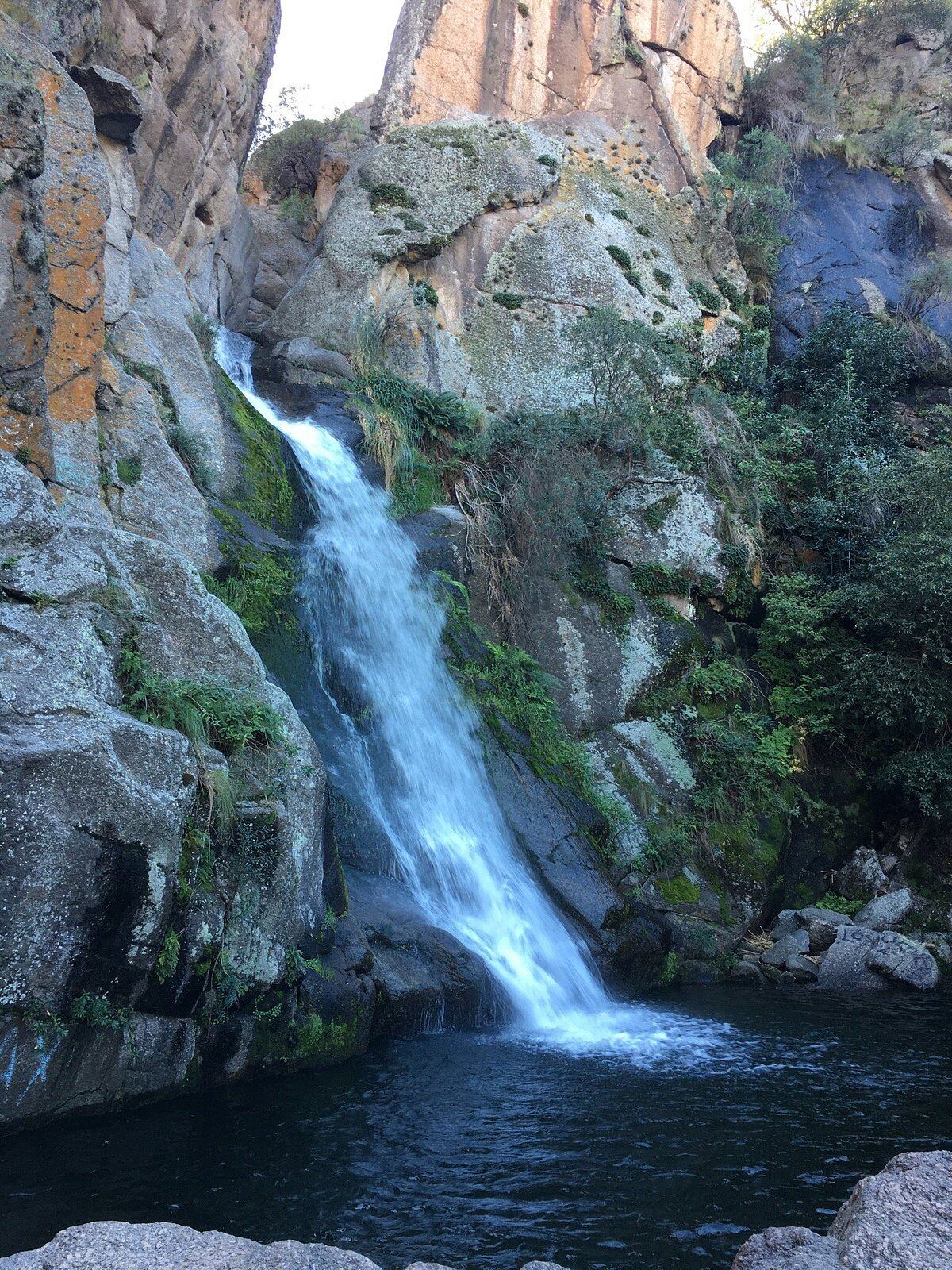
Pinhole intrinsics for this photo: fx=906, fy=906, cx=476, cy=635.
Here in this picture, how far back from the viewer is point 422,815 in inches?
383

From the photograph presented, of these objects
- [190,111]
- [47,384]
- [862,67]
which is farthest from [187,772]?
[862,67]

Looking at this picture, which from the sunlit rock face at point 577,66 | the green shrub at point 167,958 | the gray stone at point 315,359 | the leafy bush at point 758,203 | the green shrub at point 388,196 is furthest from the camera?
the leafy bush at point 758,203

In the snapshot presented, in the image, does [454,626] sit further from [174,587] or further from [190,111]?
[190,111]

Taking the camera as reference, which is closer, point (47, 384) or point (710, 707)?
point (47, 384)

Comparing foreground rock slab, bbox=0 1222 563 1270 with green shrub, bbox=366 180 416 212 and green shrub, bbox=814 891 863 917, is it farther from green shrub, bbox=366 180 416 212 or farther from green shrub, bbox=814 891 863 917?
green shrub, bbox=366 180 416 212

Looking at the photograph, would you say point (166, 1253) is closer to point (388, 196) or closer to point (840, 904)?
point (840, 904)

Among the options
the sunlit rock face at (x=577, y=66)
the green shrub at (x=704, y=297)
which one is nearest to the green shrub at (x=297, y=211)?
the sunlit rock face at (x=577, y=66)

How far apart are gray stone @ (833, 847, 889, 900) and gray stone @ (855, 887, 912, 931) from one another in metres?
0.59

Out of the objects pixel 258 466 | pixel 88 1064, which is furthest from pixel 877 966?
pixel 258 466

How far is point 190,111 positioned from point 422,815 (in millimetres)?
13180

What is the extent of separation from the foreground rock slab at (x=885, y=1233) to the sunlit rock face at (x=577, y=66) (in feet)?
74.4

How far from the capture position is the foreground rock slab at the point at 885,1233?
2.83 metres

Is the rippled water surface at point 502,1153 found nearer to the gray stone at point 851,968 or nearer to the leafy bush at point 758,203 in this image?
the gray stone at point 851,968

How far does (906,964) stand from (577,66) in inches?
897
